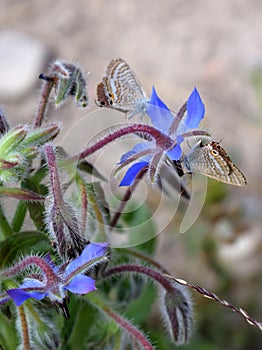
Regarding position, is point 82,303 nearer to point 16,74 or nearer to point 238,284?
point 238,284

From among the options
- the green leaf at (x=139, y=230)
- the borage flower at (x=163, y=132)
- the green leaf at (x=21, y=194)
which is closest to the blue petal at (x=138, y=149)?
the borage flower at (x=163, y=132)

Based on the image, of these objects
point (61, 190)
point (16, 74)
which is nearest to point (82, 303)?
point (61, 190)

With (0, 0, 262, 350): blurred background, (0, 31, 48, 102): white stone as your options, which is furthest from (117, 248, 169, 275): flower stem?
(0, 31, 48, 102): white stone

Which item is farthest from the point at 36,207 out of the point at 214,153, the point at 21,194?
the point at 214,153

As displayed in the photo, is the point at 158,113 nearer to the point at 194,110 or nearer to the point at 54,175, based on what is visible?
the point at 194,110

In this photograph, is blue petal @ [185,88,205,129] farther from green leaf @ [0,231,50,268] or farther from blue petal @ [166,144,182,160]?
green leaf @ [0,231,50,268]

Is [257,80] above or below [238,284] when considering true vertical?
above
